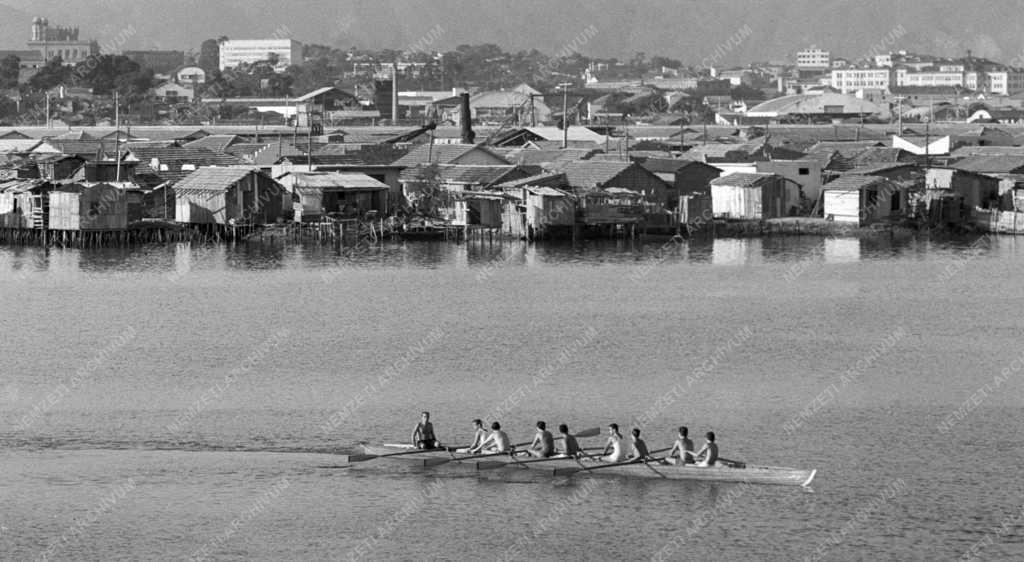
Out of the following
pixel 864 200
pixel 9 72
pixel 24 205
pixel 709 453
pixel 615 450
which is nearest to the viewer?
pixel 709 453

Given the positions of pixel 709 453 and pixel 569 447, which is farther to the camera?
Result: pixel 569 447

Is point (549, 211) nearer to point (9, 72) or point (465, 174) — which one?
point (465, 174)

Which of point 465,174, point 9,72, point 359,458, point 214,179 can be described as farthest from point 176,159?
point 9,72

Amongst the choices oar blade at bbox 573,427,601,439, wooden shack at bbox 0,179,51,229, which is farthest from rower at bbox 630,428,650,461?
wooden shack at bbox 0,179,51,229

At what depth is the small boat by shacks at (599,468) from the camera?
80.6ft

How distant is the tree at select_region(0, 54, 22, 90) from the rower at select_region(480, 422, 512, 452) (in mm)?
126775

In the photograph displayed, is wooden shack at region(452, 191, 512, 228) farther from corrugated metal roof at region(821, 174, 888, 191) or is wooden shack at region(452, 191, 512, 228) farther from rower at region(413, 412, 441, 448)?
rower at region(413, 412, 441, 448)

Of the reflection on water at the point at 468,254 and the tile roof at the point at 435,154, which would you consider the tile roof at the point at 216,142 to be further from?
the reflection on water at the point at 468,254

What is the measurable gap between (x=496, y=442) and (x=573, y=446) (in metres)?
1.22

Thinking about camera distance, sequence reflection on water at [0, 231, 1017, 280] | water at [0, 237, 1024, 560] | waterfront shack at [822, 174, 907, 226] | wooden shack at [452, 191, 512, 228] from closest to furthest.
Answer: water at [0, 237, 1024, 560], reflection on water at [0, 231, 1017, 280], wooden shack at [452, 191, 512, 228], waterfront shack at [822, 174, 907, 226]

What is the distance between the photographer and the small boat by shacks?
24562 mm

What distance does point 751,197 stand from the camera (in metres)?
62.7

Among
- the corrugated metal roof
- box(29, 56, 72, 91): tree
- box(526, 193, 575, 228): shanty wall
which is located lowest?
box(526, 193, 575, 228): shanty wall

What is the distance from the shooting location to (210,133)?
91.6 meters
